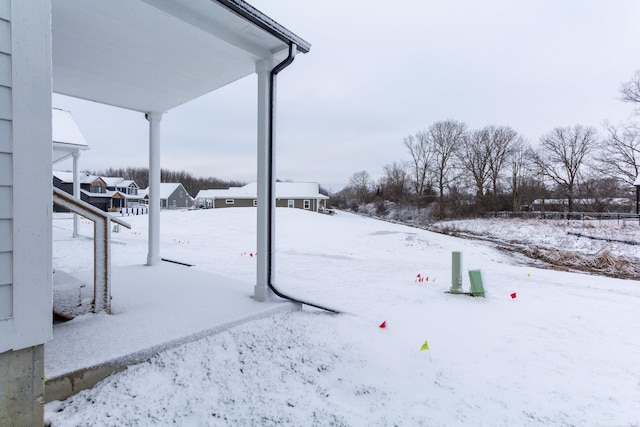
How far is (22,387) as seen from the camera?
1521mm

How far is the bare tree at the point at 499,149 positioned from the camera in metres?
30.2

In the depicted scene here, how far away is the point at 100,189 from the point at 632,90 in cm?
4922

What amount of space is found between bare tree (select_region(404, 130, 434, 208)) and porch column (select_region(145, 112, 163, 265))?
3083cm

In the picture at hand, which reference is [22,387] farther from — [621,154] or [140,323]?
[621,154]

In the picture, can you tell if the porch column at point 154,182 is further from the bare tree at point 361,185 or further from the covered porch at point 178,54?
the bare tree at point 361,185

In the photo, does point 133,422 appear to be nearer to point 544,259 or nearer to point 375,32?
point 375,32

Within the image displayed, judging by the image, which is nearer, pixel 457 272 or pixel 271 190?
pixel 271 190

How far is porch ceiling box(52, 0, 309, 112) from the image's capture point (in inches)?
99.5

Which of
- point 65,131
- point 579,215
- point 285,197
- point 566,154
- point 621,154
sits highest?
point 566,154

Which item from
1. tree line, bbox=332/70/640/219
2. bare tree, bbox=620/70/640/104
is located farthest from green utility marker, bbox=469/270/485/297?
tree line, bbox=332/70/640/219

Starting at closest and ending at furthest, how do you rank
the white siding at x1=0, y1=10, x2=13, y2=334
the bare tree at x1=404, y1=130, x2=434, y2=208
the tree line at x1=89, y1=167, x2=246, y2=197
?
1. the white siding at x1=0, y1=10, x2=13, y2=334
2. the bare tree at x1=404, y1=130, x2=434, y2=208
3. the tree line at x1=89, y1=167, x2=246, y2=197

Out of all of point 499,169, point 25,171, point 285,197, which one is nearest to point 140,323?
point 25,171

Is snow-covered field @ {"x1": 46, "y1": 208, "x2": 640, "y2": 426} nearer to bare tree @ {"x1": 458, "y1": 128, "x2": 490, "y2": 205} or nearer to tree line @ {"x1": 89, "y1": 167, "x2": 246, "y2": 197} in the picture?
bare tree @ {"x1": 458, "y1": 128, "x2": 490, "y2": 205}

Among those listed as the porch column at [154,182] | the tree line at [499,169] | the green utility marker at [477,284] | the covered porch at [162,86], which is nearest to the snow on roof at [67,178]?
the porch column at [154,182]
